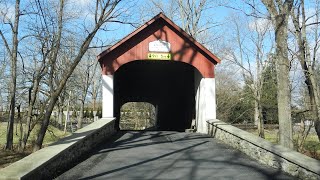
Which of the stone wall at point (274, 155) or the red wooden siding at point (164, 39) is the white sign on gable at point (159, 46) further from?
the stone wall at point (274, 155)

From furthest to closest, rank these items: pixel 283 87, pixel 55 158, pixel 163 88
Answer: pixel 163 88 < pixel 283 87 < pixel 55 158

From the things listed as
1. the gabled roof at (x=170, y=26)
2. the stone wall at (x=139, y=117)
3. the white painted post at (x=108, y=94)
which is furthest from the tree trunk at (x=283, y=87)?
the stone wall at (x=139, y=117)

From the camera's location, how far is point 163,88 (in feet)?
81.4

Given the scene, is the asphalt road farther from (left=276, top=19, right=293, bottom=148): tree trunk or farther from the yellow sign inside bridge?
the yellow sign inside bridge

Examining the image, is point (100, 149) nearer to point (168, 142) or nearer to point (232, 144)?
point (168, 142)

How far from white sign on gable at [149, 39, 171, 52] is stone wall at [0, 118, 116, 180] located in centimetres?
501

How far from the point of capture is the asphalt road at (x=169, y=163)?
691 centimetres

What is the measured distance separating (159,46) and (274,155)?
8477 mm

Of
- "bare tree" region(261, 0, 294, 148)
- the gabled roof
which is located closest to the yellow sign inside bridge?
the gabled roof

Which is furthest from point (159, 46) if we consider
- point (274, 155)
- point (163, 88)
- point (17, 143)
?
point (17, 143)

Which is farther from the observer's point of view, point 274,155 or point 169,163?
point 169,163

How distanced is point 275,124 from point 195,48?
32.8 metres

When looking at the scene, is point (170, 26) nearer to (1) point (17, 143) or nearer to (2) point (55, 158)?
(2) point (55, 158)

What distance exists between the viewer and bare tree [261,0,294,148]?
1092 centimetres
